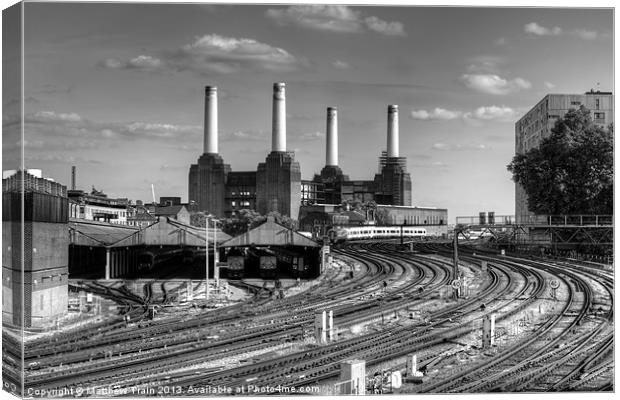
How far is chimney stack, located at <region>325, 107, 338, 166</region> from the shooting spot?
69.6ft

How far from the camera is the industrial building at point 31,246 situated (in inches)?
746

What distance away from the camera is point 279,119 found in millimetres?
23656

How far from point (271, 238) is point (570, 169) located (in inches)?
482

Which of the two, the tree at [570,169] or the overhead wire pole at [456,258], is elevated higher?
the tree at [570,169]

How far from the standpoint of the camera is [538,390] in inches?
761

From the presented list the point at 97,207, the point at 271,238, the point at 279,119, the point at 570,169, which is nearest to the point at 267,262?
the point at 271,238

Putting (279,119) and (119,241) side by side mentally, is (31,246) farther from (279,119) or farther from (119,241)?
(279,119)

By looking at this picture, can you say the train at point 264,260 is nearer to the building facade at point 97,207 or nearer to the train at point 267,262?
the train at point 267,262

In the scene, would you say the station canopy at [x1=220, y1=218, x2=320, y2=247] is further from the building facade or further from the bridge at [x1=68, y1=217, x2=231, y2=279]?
the building facade

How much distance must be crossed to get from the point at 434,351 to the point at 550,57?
8.25m

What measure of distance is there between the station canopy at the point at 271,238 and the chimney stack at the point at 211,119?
387 centimetres

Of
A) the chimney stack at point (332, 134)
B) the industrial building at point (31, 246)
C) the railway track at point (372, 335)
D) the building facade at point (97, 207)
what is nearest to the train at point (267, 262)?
the railway track at point (372, 335)

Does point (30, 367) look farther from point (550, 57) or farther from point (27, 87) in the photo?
point (550, 57)

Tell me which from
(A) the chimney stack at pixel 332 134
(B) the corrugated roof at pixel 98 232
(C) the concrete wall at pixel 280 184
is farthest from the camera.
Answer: (C) the concrete wall at pixel 280 184
